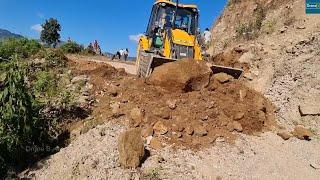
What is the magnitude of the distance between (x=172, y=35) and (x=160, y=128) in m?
3.92

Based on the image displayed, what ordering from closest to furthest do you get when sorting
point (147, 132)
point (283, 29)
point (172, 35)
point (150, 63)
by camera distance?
point (147, 132) → point (150, 63) → point (172, 35) → point (283, 29)

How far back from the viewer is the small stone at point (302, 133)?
10695 millimetres

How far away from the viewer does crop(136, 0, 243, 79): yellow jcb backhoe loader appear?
41.8 feet

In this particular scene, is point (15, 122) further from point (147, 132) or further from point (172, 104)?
point (172, 104)

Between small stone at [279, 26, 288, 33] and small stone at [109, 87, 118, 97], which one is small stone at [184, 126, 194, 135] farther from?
small stone at [279, 26, 288, 33]

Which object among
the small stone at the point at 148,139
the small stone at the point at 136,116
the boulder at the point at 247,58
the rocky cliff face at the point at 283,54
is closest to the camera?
the small stone at the point at 148,139

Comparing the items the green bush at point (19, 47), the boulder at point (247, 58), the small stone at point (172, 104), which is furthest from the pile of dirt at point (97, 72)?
the boulder at point (247, 58)

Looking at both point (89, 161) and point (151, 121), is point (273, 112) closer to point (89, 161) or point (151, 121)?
point (151, 121)

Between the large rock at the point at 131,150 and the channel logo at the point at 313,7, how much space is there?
928cm

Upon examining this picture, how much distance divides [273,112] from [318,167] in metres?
2.71

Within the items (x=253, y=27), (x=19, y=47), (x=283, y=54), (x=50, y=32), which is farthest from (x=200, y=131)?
(x=50, y=32)


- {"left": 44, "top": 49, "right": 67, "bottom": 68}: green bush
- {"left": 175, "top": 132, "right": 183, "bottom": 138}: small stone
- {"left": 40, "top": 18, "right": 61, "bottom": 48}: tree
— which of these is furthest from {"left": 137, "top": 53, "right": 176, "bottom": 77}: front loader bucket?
{"left": 40, "top": 18, "right": 61, "bottom": 48}: tree

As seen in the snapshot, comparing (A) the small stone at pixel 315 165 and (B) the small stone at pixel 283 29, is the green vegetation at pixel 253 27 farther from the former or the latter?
(A) the small stone at pixel 315 165

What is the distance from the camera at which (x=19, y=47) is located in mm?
15844
